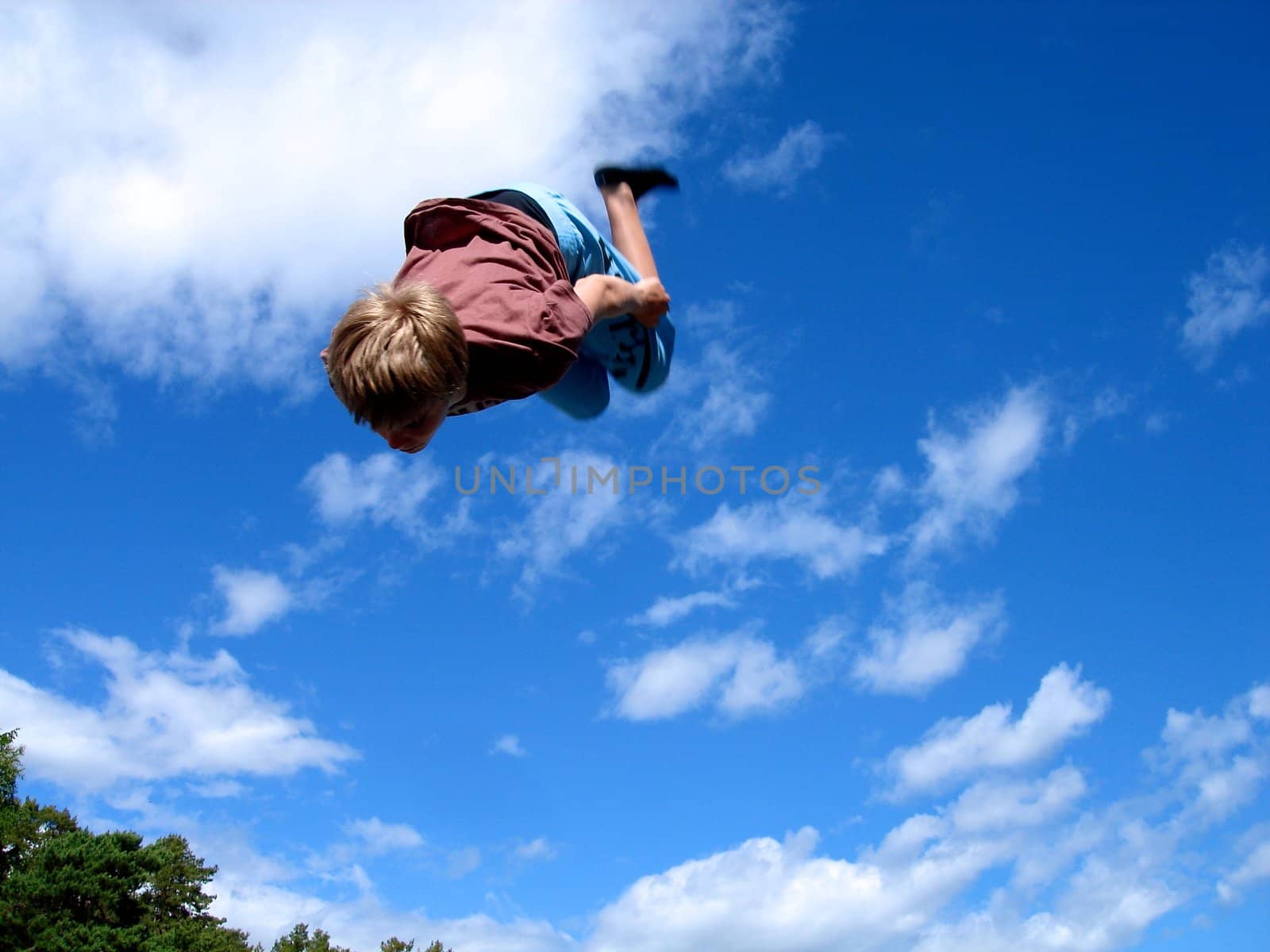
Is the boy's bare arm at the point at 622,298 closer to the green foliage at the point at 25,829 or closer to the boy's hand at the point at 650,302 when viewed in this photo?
the boy's hand at the point at 650,302

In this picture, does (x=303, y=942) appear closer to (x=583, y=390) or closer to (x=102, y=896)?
(x=102, y=896)

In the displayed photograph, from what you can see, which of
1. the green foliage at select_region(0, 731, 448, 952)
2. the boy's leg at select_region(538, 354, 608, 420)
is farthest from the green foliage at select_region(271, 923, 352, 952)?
the boy's leg at select_region(538, 354, 608, 420)

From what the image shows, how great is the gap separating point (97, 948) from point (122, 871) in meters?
2.39

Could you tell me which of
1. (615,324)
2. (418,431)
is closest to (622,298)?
(615,324)

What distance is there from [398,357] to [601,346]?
1.61 meters

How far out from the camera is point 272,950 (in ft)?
97.6

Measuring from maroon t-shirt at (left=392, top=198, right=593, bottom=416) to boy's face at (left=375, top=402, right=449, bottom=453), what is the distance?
0.44 feet

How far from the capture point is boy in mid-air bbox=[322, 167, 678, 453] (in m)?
3.22

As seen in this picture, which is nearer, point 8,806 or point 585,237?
point 585,237

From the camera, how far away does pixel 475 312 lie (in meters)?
3.38

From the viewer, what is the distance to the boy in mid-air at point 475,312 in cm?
322

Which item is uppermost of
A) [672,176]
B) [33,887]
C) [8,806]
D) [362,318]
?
[8,806]

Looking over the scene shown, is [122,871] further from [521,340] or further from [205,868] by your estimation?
[521,340]

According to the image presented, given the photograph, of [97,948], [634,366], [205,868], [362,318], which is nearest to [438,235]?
[362,318]
